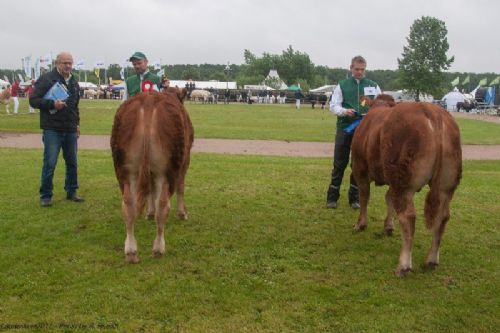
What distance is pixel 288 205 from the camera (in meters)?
8.42

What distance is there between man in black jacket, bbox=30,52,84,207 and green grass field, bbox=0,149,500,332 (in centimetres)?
59

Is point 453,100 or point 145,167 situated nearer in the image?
point 145,167

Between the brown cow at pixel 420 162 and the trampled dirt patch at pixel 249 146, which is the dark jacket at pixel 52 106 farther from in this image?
the trampled dirt patch at pixel 249 146

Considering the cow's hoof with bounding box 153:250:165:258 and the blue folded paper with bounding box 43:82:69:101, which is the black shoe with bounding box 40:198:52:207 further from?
the cow's hoof with bounding box 153:250:165:258

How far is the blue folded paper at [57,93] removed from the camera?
7742 millimetres

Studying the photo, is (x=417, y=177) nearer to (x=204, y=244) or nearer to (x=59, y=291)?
(x=204, y=244)

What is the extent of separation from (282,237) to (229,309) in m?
2.30

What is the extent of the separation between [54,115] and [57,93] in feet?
1.22

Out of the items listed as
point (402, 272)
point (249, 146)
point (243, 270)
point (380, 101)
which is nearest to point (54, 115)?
point (243, 270)

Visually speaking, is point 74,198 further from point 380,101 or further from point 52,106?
point 380,101

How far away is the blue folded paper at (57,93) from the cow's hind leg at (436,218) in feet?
19.2

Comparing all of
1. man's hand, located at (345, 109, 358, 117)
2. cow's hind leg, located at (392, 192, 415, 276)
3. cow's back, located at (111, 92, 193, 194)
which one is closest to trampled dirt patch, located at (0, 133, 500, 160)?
man's hand, located at (345, 109, 358, 117)

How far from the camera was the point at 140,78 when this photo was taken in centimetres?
758

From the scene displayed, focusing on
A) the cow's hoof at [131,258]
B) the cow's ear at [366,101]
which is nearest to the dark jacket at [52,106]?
the cow's hoof at [131,258]
